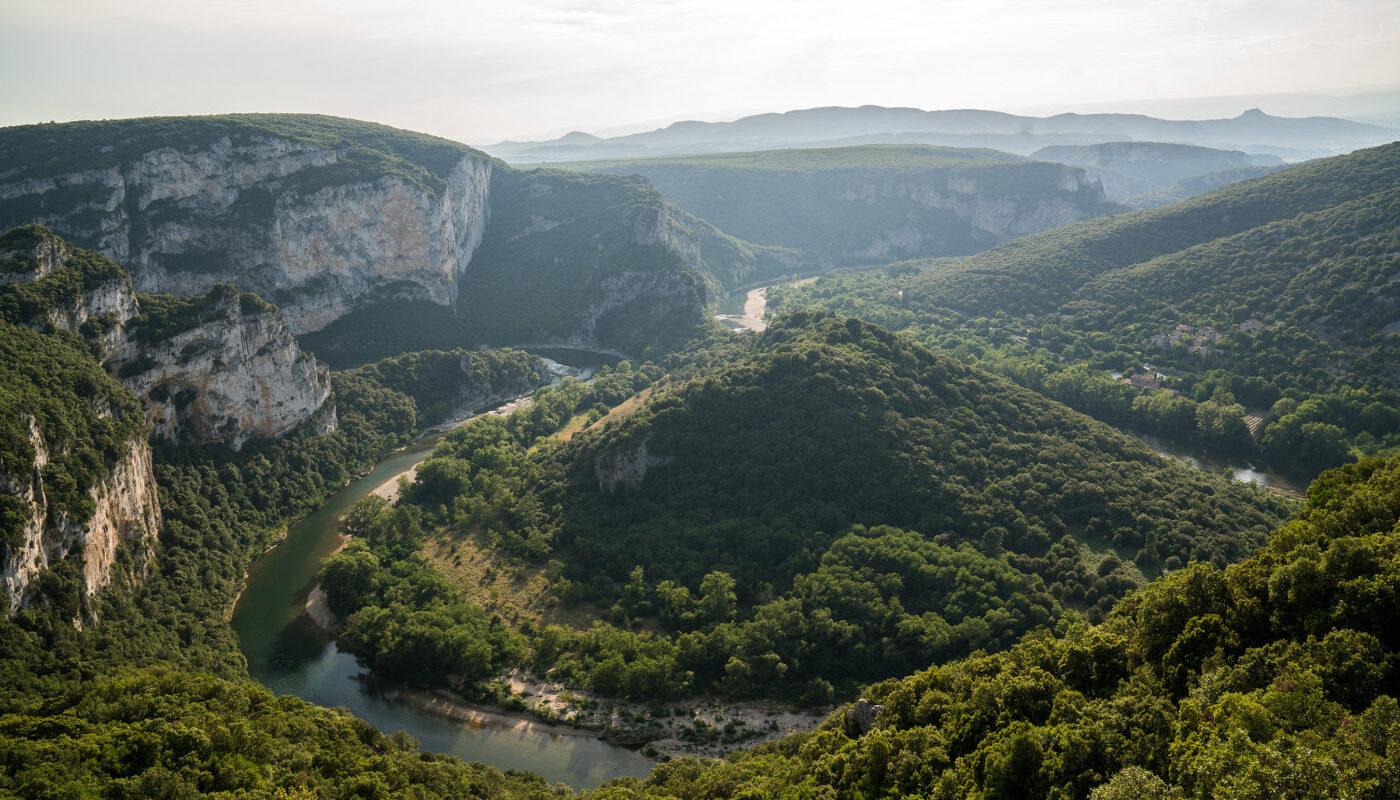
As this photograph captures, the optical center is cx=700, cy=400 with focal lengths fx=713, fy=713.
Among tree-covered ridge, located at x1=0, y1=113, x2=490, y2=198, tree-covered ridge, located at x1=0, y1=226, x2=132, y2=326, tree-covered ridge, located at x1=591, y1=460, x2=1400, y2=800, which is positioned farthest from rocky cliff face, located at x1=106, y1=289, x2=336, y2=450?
tree-covered ridge, located at x1=591, y1=460, x2=1400, y2=800

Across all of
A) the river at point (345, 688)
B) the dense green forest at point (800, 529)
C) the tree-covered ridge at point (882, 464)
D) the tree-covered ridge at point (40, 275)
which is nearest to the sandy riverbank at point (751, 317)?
the dense green forest at point (800, 529)

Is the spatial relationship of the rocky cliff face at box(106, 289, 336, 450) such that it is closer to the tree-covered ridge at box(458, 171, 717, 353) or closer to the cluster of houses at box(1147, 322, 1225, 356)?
the tree-covered ridge at box(458, 171, 717, 353)

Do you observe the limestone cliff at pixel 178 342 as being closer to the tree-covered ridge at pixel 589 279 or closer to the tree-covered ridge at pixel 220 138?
the tree-covered ridge at pixel 220 138

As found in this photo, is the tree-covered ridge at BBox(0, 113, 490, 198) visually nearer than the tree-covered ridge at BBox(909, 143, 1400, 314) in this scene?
Yes

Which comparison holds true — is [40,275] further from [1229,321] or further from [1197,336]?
[1229,321]

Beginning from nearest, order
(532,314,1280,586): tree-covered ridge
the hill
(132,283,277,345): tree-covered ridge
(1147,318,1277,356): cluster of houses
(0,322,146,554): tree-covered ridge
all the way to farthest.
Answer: (0,322,146,554): tree-covered ridge
(532,314,1280,586): tree-covered ridge
(132,283,277,345): tree-covered ridge
(1147,318,1277,356): cluster of houses
the hill

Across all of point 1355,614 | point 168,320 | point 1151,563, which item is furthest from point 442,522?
point 1355,614
